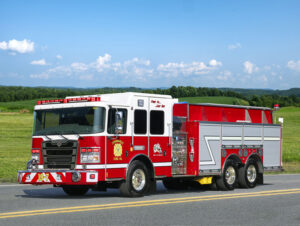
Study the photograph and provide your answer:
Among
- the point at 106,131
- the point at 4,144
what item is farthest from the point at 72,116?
the point at 4,144

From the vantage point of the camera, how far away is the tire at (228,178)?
16406 millimetres

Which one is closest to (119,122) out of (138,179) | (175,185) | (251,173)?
(138,179)

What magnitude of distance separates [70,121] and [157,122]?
2414 millimetres

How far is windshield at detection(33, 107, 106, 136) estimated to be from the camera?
13.2 metres

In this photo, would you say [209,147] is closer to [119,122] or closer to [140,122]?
[140,122]

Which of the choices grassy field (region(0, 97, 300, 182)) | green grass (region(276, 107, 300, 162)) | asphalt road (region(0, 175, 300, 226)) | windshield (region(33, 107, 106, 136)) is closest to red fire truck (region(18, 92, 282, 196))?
windshield (region(33, 107, 106, 136))

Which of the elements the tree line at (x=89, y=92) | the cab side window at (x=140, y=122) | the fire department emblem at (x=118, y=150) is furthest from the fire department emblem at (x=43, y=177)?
the tree line at (x=89, y=92)

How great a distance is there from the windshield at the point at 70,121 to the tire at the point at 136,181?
4.69 feet

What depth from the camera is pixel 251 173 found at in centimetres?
1775

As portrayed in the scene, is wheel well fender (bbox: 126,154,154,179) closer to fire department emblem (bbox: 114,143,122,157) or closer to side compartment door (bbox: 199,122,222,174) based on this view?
fire department emblem (bbox: 114,143,122,157)

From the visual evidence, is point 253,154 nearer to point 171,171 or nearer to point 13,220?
point 171,171

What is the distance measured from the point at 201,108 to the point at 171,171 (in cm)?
223

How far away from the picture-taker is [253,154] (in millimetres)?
17797

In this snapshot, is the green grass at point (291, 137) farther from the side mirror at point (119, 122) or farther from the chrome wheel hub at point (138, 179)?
the side mirror at point (119, 122)
